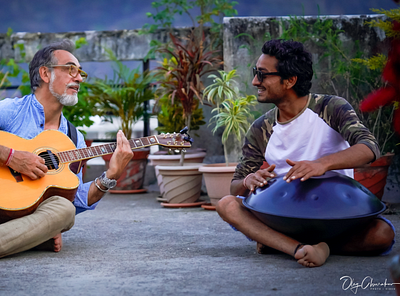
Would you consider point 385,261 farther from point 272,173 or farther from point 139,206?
point 139,206

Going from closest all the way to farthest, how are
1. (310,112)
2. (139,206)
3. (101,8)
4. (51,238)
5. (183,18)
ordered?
(310,112), (51,238), (139,206), (183,18), (101,8)

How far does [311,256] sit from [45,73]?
2283 mm

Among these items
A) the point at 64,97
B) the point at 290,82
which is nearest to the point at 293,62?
the point at 290,82

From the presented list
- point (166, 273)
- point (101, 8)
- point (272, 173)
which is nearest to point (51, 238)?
point (166, 273)

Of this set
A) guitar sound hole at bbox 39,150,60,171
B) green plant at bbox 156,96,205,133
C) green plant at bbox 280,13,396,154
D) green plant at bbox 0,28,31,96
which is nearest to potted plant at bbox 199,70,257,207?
green plant at bbox 280,13,396,154

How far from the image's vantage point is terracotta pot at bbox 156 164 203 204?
17.0 feet

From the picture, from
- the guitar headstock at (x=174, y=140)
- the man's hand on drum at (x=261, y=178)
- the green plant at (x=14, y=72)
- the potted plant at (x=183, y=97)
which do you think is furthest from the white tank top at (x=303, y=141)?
the green plant at (x=14, y=72)

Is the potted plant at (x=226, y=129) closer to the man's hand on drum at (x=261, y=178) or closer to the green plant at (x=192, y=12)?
the green plant at (x=192, y=12)

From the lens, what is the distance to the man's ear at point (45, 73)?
3307mm

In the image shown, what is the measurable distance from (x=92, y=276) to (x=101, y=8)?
6845 millimetres

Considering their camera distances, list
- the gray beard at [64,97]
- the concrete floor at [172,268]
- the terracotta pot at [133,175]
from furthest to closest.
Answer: the terracotta pot at [133,175]
the gray beard at [64,97]
the concrete floor at [172,268]

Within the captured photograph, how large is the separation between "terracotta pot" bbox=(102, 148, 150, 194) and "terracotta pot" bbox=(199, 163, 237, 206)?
5.40ft

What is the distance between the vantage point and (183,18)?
7.58 metres

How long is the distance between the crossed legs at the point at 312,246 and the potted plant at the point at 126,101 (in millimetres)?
3803
